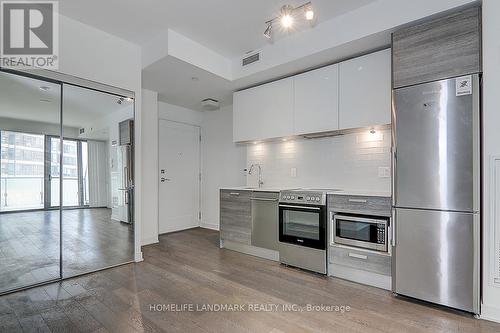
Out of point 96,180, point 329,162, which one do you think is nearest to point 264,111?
point 329,162

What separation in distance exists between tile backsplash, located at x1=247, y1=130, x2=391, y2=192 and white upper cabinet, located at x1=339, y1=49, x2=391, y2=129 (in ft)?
1.25

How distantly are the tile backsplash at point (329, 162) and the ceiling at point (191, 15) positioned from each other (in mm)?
1560

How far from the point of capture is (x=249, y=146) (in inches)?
186

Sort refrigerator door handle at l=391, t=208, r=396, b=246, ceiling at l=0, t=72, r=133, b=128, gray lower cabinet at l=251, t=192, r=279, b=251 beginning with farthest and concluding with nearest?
gray lower cabinet at l=251, t=192, r=279, b=251 < ceiling at l=0, t=72, r=133, b=128 < refrigerator door handle at l=391, t=208, r=396, b=246

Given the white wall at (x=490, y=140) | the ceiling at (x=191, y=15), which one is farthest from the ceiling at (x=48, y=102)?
the white wall at (x=490, y=140)

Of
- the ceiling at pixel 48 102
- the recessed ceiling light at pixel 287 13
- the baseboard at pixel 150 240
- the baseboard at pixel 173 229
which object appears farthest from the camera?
the baseboard at pixel 173 229

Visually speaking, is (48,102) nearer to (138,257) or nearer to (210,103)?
(138,257)

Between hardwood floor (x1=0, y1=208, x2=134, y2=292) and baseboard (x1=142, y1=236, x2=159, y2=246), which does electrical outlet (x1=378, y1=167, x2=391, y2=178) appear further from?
baseboard (x1=142, y1=236, x2=159, y2=246)

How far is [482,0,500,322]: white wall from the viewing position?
209 cm

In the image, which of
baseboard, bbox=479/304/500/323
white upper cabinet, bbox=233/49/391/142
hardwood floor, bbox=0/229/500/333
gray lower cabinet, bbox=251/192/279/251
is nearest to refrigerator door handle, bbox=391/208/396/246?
hardwood floor, bbox=0/229/500/333

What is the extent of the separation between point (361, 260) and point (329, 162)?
141cm

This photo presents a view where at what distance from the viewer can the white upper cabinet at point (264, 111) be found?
3.73 metres

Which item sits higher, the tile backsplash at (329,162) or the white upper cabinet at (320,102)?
the white upper cabinet at (320,102)

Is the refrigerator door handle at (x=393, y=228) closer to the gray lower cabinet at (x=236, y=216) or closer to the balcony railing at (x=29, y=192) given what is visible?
the gray lower cabinet at (x=236, y=216)
